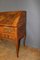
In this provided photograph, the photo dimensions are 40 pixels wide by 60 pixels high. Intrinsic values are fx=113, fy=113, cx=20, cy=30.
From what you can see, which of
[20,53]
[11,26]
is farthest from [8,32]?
[20,53]

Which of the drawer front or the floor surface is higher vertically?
the drawer front

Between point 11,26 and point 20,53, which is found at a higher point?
point 11,26

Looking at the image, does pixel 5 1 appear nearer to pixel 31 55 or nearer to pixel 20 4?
pixel 20 4

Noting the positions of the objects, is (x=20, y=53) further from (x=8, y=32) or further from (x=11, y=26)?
(x=11, y=26)

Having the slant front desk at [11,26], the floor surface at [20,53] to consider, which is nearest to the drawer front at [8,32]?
the slant front desk at [11,26]

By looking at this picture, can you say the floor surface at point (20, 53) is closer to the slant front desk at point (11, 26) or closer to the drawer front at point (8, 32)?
the slant front desk at point (11, 26)

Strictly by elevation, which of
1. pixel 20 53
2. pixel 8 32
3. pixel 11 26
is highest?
pixel 11 26

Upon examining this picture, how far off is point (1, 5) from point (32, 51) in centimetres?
141

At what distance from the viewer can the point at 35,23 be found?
8.13 ft

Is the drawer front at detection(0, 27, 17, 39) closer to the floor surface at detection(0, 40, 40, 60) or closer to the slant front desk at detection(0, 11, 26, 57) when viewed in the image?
the slant front desk at detection(0, 11, 26, 57)

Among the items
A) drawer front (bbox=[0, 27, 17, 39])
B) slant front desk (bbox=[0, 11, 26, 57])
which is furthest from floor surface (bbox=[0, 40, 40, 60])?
drawer front (bbox=[0, 27, 17, 39])

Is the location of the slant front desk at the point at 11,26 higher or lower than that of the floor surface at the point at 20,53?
higher

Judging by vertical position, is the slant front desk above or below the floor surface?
above

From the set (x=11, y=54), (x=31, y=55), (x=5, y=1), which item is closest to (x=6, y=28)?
(x=11, y=54)
